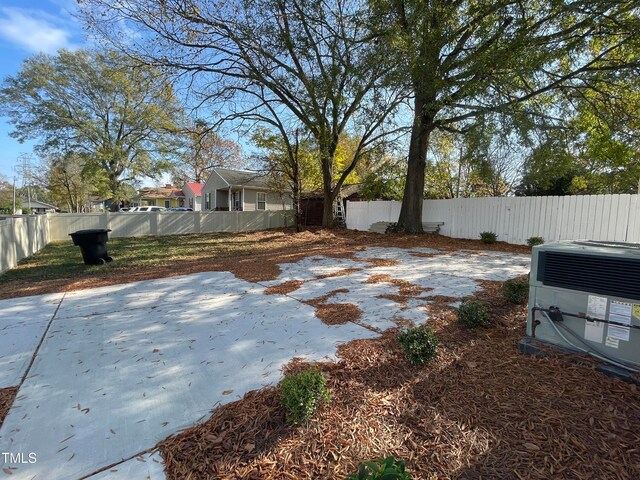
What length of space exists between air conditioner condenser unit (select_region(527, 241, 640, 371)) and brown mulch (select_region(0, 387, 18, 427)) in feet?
12.2

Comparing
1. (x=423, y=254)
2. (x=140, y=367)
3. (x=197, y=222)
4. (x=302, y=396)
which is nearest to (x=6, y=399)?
(x=140, y=367)

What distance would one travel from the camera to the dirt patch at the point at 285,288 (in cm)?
486

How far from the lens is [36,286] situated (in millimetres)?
5531

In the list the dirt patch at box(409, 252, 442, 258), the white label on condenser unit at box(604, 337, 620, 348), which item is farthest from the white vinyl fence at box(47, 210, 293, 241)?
the white label on condenser unit at box(604, 337, 620, 348)

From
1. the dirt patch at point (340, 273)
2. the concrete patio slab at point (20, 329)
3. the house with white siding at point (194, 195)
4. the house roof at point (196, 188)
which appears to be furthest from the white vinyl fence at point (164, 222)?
the house roof at point (196, 188)

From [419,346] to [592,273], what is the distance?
4.10ft

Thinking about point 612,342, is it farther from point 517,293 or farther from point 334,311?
point 334,311

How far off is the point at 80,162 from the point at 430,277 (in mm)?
27492

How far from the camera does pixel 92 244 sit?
7398 millimetres

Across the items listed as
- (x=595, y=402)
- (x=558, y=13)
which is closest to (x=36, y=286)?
(x=595, y=402)

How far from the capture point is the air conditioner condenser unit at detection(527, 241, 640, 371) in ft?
6.69

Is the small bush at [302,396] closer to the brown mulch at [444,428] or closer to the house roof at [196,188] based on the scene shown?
the brown mulch at [444,428]

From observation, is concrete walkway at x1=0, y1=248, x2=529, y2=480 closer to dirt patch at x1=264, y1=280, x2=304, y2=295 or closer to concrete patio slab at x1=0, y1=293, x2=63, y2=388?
concrete patio slab at x1=0, y1=293, x2=63, y2=388

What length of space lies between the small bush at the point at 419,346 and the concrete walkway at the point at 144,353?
64cm
